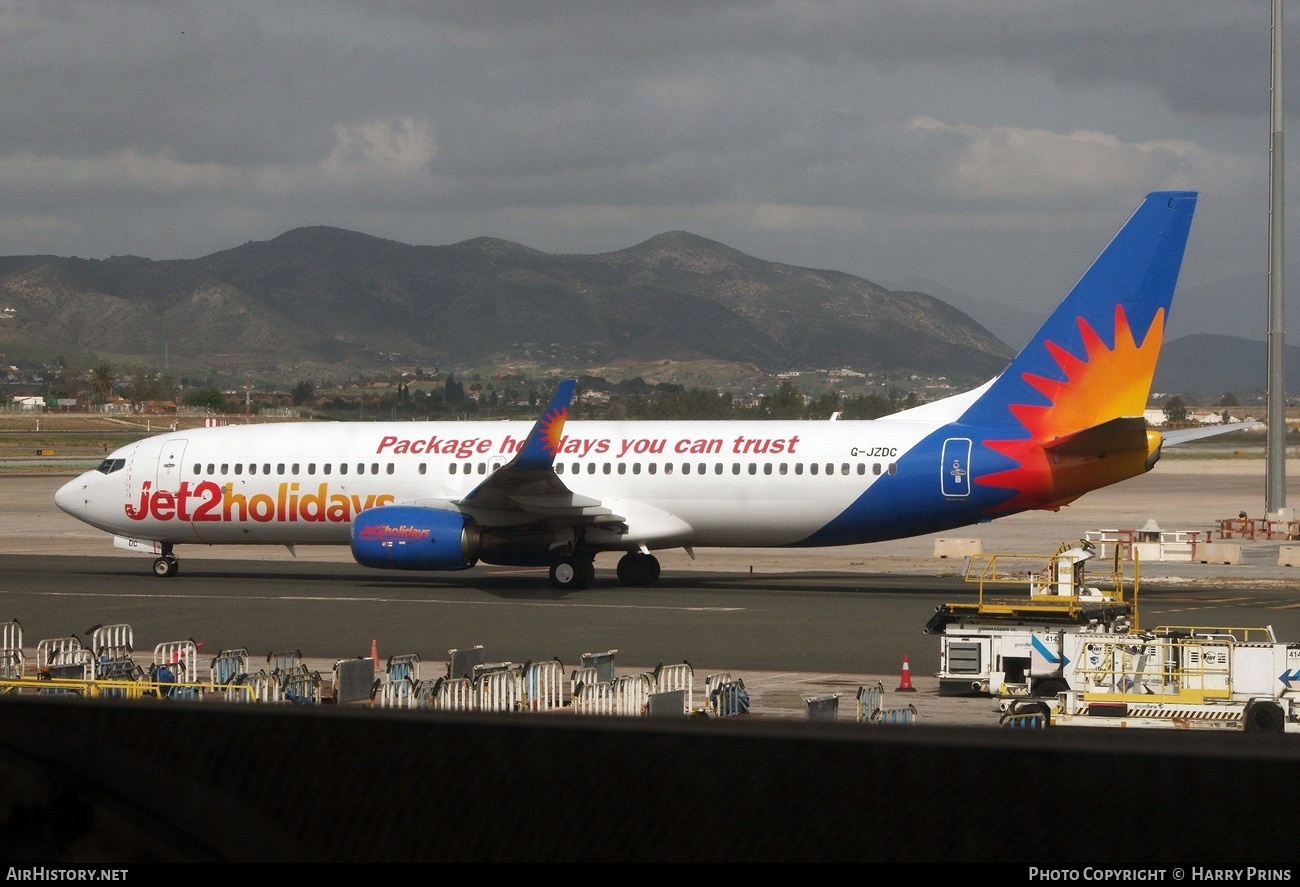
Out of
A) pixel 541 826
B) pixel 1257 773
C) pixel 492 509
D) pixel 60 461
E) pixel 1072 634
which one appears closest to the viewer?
pixel 1257 773

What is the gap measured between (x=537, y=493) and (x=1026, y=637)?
14591 millimetres

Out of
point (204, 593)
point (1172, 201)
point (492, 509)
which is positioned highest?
point (1172, 201)

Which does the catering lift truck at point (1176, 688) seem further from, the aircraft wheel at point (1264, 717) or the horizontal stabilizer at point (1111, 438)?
the horizontal stabilizer at point (1111, 438)

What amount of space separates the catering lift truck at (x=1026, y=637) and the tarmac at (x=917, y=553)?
0.48 meters

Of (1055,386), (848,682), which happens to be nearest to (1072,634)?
(848,682)

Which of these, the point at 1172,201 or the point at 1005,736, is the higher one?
the point at 1172,201

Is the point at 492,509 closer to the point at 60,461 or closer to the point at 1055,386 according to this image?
the point at 1055,386

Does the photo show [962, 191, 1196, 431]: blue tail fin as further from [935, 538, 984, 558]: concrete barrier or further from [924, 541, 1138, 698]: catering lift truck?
[935, 538, 984, 558]: concrete barrier

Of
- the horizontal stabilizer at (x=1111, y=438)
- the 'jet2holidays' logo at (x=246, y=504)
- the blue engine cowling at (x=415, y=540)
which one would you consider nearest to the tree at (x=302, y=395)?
the 'jet2holidays' logo at (x=246, y=504)

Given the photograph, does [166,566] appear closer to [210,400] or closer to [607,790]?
[607,790]

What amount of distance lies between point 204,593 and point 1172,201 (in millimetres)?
21911

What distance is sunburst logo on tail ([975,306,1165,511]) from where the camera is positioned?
28406 millimetres

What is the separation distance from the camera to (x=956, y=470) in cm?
2855

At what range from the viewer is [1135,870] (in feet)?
10.9
